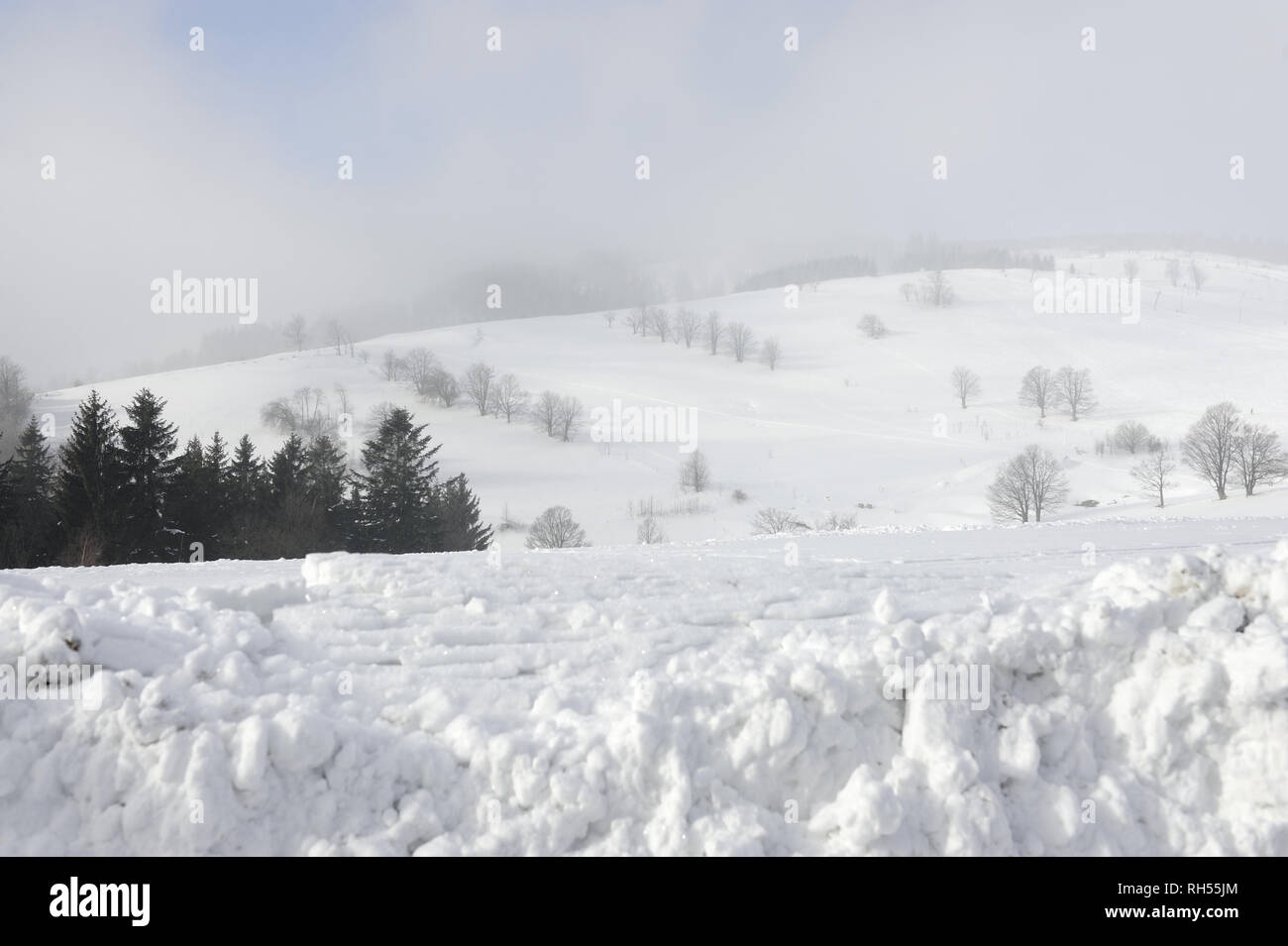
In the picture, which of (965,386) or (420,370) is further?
(420,370)

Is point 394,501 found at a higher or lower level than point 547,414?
lower

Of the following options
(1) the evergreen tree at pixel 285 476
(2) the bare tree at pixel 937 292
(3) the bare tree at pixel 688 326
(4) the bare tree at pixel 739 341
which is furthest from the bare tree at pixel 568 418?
(2) the bare tree at pixel 937 292

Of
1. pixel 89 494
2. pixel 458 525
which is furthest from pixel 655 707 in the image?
pixel 458 525

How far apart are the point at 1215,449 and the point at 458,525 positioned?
4566 centimetres

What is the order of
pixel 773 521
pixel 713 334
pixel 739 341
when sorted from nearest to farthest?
pixel 773 521
pixel 739 341
pixel 713 334

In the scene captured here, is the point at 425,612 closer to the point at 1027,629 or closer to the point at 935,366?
the point at 1027,629

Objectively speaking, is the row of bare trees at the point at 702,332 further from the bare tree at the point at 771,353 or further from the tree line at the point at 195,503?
the tree line at the point at 195,503

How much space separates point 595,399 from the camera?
88312 mm

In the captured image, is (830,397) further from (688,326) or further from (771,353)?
(688,326)

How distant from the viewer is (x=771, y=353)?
10231 cm

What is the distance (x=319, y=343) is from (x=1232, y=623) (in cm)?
12734

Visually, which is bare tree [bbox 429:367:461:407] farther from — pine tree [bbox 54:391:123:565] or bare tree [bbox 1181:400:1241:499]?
bare tree [bbox 1181:400:1241:499]
